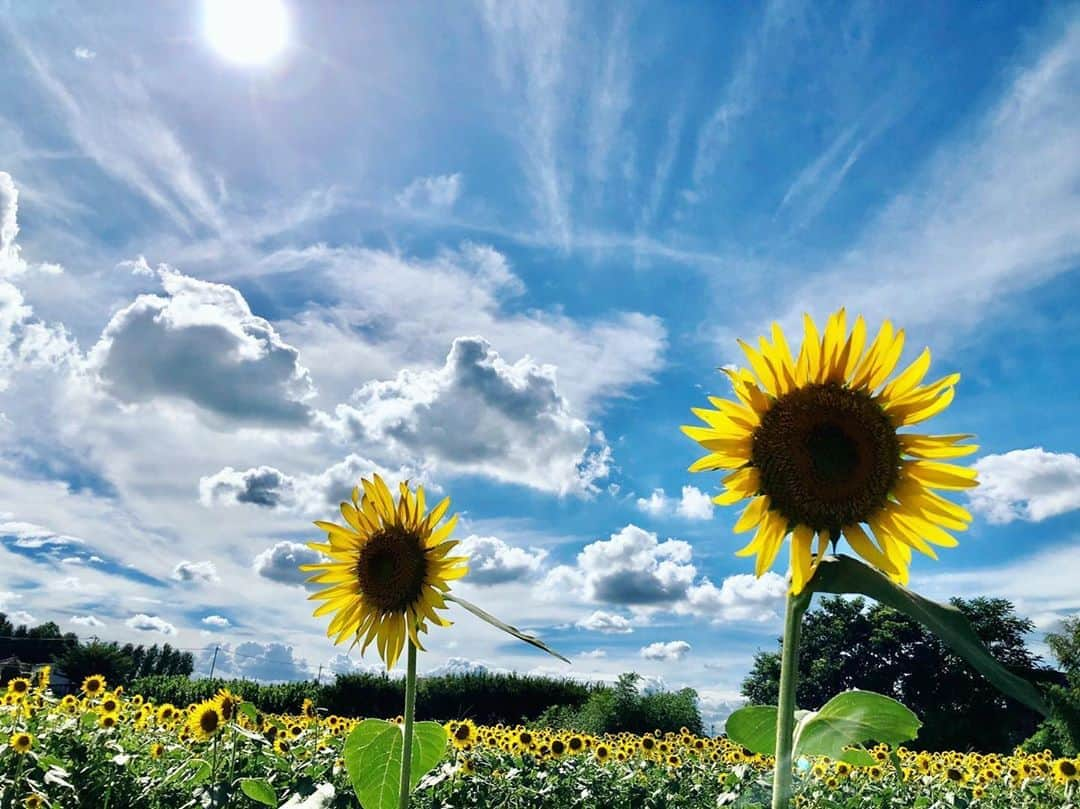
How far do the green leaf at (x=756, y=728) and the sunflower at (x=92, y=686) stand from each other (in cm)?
927

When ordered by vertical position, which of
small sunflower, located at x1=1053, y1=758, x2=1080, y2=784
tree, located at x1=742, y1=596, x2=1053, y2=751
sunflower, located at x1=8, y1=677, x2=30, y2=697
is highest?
tree, located at x1=742, y1=596, x2=1053, y2=751

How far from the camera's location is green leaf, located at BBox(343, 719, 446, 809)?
235cm

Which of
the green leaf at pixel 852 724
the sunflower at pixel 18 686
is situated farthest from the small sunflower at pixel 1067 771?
the sunflower at pixel 18 686

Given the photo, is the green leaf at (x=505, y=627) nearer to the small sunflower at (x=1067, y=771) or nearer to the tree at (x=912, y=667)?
the small sunflower at (x=1067, y=771)

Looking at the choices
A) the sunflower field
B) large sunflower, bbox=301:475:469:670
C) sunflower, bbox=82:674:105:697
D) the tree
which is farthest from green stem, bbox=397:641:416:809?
the tree

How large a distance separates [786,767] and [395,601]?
1.92 meters

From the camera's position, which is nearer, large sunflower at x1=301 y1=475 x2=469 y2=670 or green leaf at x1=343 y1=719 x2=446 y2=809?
green leaf at x1=343 y1=719 x2=446 y2=809

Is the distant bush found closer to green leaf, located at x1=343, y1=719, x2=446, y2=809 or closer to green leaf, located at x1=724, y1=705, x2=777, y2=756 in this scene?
green leaf, located at x1=343, y1=719, x2=446, y2=809

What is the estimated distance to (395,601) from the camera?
295 centimetres

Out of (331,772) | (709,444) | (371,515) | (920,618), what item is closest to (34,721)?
(331,772)

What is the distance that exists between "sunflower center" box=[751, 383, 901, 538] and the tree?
3327 cm

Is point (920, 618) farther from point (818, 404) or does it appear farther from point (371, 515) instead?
point (371, 515)

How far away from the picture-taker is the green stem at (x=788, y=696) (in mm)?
1236

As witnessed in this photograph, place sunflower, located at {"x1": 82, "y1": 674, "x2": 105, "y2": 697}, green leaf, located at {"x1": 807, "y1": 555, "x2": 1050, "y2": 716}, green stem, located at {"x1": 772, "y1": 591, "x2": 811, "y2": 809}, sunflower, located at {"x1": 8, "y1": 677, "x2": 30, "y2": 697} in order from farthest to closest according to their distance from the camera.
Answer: sunflower, located at {"x1": 82, "y1": 674, "x2": 105, "y2": 697} → sunflower, located at {"x1": 8, "y1": 677, "x2": 30, "y2": 697} → green stem, located at {"x1": 772, "y1": 591, "x2": 811, "y2": 809} → green leaf, located at {"x1": 807, "y1": 555, "x2": 1050, "y2": 716}
